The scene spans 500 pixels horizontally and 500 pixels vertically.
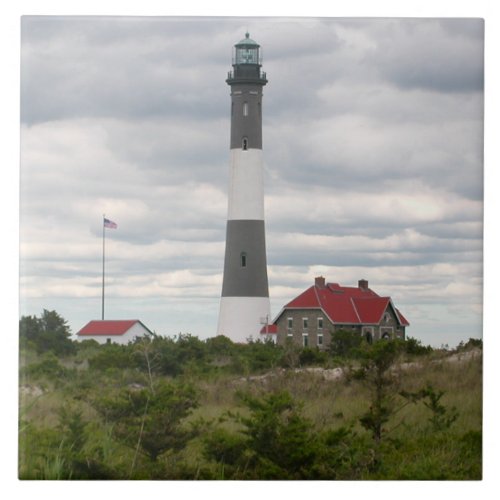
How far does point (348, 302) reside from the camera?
13.7 metres

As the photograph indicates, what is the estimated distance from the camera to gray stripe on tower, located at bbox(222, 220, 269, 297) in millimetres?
15039

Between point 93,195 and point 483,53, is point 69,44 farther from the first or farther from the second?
point 483,53

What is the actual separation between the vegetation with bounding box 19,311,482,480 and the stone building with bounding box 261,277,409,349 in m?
0.22

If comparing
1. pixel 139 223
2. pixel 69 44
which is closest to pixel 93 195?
pixel 139 223

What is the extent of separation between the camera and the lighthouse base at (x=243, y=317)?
574 inches

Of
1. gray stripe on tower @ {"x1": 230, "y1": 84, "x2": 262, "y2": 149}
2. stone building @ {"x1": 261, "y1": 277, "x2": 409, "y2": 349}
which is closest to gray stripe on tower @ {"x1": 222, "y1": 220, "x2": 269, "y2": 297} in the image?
stone building @ {"x1": 261, "y1": 277, "x2": 409, "y2": 349}

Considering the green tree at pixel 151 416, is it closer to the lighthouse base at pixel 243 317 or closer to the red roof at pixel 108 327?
the red roof at pixel 108 327

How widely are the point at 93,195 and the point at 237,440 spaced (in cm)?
295

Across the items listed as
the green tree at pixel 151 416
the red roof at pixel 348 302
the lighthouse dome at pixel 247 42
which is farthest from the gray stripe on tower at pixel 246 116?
the green tree at pixel 151 416

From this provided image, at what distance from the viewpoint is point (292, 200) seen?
13.8 metres

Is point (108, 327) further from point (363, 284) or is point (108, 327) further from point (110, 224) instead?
point (363, 284)

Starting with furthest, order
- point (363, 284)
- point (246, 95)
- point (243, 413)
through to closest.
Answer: point (246, 95) → point (243, 413) → point (363, 284)

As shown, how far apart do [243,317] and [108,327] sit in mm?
2068

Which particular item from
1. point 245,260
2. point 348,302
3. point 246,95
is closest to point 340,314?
point 348,302
